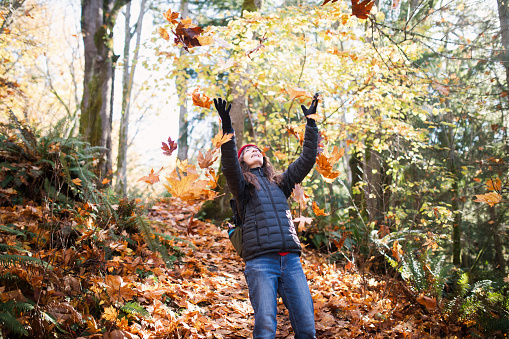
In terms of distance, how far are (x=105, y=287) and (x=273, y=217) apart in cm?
149

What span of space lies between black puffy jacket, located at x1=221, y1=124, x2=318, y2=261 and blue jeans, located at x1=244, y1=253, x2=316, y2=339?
0.27 feet

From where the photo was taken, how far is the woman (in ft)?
6.64

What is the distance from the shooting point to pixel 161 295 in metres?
2.97

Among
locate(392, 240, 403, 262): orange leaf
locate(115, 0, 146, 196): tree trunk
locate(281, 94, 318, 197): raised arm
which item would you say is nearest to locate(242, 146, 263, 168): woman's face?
locate(281, 94, 318, 197): raised arm

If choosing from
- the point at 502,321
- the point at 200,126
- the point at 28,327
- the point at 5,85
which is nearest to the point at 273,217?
the point at 28,327

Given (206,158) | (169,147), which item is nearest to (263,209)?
(206,158)

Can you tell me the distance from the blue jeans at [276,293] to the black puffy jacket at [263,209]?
0.27ft

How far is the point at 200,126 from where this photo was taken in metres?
13.1

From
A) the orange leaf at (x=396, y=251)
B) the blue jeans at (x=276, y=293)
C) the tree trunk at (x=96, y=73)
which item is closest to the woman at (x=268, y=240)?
the blue jeans at (x=276, y=293)

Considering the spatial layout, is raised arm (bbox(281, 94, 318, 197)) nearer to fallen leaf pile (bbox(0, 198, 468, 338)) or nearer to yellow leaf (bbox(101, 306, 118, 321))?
fallen leaf pile (bbox(0, 198, 468, 338))

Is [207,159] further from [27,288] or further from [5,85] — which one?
[5,85]

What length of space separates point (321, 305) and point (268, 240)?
65.8 inches

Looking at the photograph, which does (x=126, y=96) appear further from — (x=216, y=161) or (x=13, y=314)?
(x=13, y=314)

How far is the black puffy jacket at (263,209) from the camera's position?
2164 millimetres
